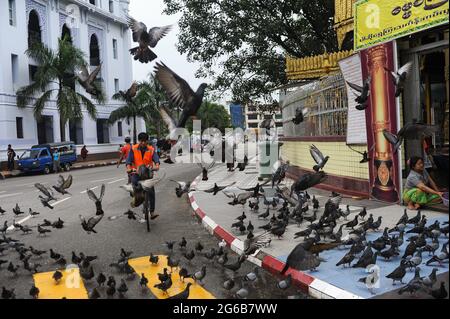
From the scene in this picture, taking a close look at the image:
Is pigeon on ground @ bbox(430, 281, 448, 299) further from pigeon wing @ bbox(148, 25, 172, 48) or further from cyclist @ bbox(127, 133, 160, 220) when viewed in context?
pigeon wing @ bbox(148, 25, 172, 48)

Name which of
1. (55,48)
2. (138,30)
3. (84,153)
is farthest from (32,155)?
(138,30)

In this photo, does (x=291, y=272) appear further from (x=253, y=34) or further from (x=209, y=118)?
(x=209, y=118)

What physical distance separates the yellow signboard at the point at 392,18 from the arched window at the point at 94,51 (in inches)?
1368

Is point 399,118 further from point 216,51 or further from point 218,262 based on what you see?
point 216,51

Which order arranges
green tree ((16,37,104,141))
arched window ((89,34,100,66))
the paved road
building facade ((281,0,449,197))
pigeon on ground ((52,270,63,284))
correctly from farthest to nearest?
arched window ((89,34,100,66))
green tree ((16,37,104,141))
building facade ((281,0,449,197))
pigeon on ground ((52,270,63,284))
the paved road

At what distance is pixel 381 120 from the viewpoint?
955 centimetres

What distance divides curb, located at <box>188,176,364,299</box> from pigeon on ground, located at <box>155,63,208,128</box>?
2029 mm

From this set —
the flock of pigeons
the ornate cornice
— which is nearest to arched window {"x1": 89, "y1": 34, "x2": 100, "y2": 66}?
the ornate cornice

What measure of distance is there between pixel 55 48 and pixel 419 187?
3201 centimetres

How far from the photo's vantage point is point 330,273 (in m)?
5.29

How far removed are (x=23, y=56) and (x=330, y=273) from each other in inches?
1216

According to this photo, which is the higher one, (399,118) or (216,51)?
(216,51)

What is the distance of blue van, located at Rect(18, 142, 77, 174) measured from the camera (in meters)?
25.7
